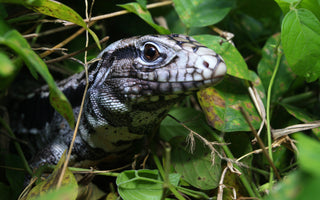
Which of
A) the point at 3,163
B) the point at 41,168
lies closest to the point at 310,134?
the point at 41,168

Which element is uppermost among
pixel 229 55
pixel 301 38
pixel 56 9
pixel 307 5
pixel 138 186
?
pixel 56 9

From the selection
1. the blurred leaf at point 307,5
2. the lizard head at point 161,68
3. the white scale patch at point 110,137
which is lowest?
the white scale patch at point 110,137

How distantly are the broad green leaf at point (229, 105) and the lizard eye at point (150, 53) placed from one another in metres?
0.40

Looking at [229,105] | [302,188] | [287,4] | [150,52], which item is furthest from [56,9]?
[302,188]

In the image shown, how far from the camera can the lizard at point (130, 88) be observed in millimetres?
1519

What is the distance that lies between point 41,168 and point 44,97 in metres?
0.83

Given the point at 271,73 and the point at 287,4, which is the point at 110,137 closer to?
the point at 271,73

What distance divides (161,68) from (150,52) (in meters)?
0.11

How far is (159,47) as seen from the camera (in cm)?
161

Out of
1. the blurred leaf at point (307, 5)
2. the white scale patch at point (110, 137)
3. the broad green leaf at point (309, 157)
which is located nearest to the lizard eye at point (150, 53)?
the white scale patch at point (110, 137)

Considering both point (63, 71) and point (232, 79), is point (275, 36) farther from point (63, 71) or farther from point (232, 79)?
point (63, 71)

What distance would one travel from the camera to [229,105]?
1856 mm

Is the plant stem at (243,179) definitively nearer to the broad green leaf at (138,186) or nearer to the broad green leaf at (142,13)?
the broad green leaf at (138,186)

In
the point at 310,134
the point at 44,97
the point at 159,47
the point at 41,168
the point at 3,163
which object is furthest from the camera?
the point at 44,97
